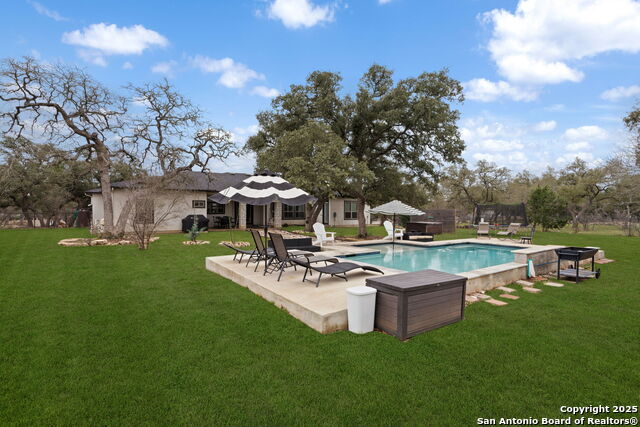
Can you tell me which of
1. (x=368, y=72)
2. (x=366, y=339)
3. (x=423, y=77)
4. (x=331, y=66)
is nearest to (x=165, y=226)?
(x=331, y=66)

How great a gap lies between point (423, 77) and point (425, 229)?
307 inches

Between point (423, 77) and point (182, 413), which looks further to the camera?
point (423, 77)

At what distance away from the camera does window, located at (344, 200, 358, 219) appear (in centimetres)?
2797

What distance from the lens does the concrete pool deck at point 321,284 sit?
4.43 m

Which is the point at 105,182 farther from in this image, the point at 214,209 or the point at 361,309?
the point at 361,309

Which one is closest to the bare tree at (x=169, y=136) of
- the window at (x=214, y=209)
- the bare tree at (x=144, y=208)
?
the bare tree at (x=144, y=208)

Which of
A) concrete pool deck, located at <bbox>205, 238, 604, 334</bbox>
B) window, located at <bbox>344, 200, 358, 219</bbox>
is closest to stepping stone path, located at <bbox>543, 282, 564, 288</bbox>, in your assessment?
concrete pool deck, located at <bbox>205, 238, 604, 334</bbox>

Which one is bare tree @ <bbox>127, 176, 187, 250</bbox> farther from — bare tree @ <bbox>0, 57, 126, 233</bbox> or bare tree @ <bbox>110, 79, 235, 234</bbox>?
bare tree @ <bbox>0, 57, 126, 233</bbox>

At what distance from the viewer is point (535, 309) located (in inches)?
208

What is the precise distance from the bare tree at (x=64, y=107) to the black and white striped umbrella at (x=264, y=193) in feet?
34.6

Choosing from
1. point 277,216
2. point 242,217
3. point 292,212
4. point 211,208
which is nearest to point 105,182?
point 211,208

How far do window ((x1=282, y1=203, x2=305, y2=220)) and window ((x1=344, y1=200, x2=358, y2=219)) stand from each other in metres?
3.84

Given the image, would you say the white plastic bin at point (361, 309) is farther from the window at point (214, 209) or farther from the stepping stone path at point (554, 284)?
the window at point (214, 209)

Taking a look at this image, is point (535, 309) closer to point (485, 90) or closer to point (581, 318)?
point (581, 318)
